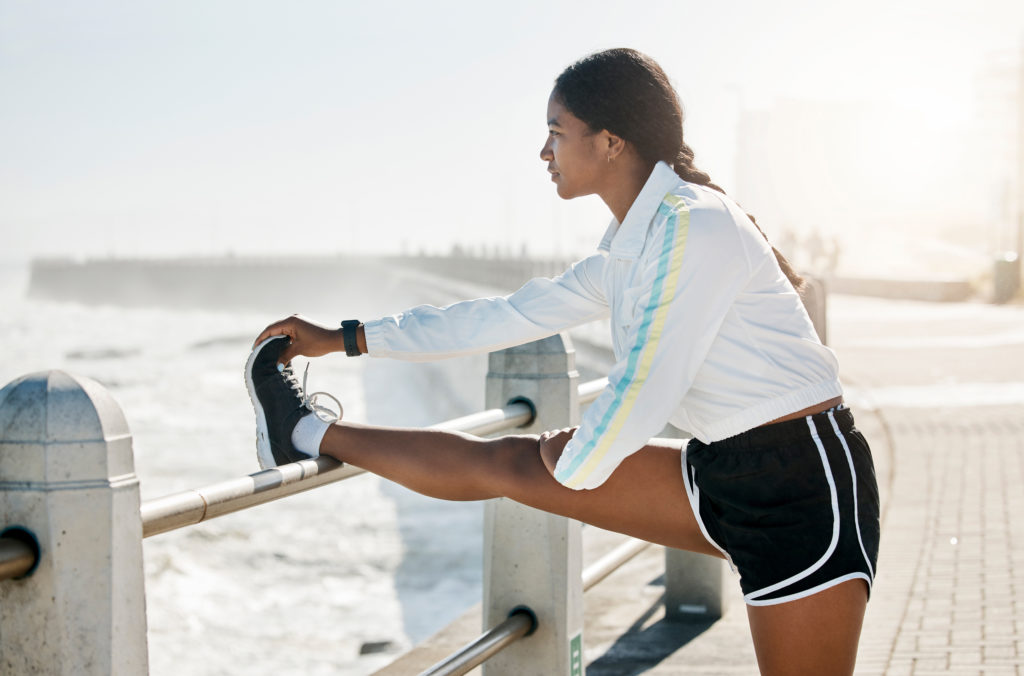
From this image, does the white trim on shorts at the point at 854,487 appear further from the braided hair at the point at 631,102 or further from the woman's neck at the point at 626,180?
the woman's neck at the point at 626,180

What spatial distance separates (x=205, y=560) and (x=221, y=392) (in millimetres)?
32203


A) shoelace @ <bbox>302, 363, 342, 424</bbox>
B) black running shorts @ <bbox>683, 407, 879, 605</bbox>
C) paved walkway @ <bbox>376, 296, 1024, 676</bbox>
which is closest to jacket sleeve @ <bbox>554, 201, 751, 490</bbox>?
black running shorts @ <bbox>683, 407, 879, 605</bbox>

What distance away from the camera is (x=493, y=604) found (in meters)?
2.90

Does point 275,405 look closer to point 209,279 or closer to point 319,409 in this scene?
point 319,409

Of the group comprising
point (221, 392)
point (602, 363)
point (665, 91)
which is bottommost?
point (221, 392)

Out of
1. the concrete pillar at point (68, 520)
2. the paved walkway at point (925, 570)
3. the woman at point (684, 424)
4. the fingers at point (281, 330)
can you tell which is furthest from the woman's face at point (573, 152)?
the paved walkway at point (925, 570)

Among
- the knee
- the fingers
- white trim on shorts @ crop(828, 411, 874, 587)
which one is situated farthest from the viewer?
the fingers

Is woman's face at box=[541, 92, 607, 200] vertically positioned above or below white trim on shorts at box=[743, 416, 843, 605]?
above

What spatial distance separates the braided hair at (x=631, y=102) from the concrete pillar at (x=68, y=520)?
1.11 m

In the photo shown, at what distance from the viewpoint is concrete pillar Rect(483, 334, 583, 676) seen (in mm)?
2846

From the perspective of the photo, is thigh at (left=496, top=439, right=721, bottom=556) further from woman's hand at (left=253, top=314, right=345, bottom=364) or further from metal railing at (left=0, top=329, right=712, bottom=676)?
woman's hand at (left=253, top=314, right=345, bottom=364)

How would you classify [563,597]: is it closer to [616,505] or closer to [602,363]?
[616,505]

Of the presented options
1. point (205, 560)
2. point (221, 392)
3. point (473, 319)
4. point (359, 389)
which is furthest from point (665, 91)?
point (221, 392)

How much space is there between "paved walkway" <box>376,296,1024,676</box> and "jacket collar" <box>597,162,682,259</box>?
2.00m
